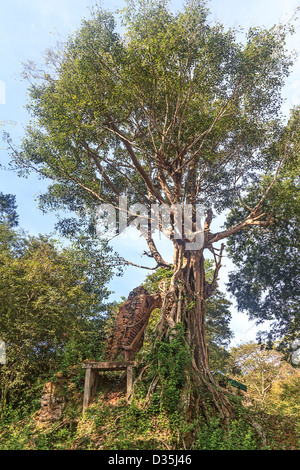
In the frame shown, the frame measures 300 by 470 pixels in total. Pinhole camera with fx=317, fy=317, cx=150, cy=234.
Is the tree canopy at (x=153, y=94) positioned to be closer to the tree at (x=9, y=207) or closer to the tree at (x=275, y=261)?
the tree at (x=275, y=261)

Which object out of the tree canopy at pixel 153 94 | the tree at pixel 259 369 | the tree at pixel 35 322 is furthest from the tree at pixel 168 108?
the tree at pixel 259 369

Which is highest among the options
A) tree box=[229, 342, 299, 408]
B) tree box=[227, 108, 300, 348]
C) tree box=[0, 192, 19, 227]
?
tree box=[0, 192, 19, 227]

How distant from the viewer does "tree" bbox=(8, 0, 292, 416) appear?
380 inches

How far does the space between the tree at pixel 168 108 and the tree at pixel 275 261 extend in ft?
6.04

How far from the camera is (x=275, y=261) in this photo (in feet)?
50.3

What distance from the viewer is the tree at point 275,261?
45.6 ft

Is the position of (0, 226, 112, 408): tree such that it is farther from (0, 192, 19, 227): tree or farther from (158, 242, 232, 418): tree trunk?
(0, 192, 19, 227): tree

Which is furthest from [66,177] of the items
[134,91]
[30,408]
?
[30,408]

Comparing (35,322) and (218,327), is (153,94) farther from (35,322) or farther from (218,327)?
(218,327)

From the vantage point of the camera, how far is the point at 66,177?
1200cm

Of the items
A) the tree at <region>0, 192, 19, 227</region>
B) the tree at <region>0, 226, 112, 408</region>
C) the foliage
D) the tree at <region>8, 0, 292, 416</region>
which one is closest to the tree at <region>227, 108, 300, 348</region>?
the tree at <region>8, 0, 292, 416</region>

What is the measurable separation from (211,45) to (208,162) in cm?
429

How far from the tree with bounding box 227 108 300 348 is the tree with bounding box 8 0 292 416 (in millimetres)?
1841
